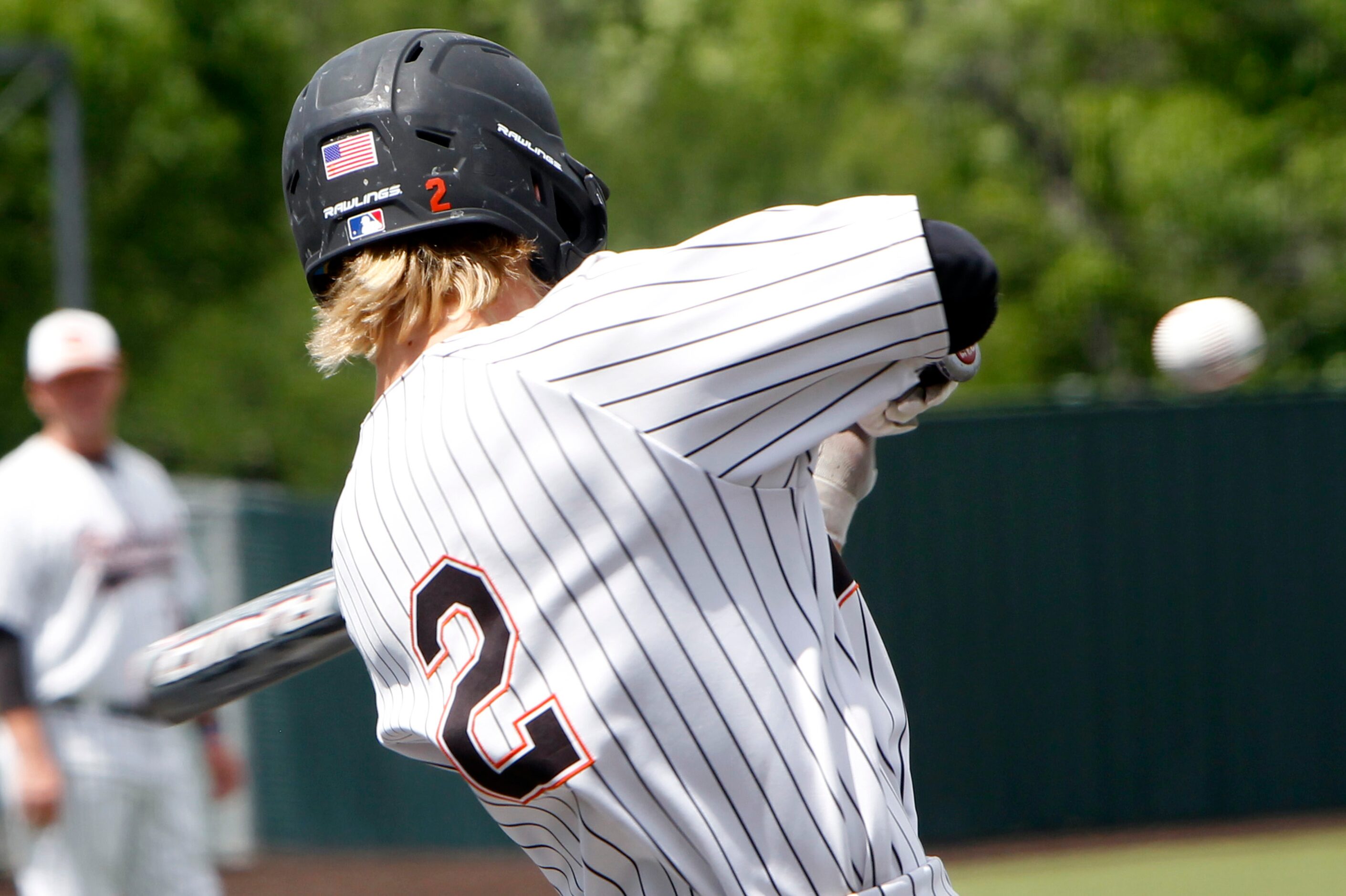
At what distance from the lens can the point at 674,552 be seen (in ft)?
5.08

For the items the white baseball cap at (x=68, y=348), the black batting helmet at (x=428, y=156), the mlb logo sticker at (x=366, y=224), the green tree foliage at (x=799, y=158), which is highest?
the green tree foliage at (x=799, y=158)

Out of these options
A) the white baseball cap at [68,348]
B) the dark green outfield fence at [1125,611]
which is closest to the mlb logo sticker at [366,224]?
the white baseball cap at [68,348]

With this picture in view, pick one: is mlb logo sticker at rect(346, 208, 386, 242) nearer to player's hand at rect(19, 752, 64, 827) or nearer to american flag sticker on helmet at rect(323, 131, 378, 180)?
american flag sticker on helmet at rect(323, 131, 378, 180)

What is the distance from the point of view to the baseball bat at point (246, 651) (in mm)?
2219

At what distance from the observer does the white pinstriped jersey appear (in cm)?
150

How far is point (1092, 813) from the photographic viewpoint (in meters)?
9.17

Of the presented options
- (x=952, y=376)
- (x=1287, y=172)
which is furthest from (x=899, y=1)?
(x=952, y=376)

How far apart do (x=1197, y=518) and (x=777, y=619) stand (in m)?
8.16

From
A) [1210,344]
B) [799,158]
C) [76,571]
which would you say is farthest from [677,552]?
[799,158]

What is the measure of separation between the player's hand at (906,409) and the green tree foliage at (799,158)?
1437cm

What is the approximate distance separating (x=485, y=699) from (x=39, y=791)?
12.2 feet

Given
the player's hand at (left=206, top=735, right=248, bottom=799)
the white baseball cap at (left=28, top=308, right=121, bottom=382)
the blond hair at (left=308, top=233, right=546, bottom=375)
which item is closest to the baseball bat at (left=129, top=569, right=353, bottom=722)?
the blond hair at (left=308, top=233, right=546, bottom=375)

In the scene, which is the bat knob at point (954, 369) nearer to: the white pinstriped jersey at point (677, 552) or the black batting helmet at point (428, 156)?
the white pinstriped jersey at point (677, 552)

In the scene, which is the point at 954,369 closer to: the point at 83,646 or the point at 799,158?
the point at 83,646
